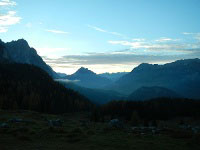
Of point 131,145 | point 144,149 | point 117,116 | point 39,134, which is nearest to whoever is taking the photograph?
point 144,149

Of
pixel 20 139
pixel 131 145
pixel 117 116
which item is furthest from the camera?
pixel 117 116

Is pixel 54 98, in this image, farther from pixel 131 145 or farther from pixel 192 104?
pixel 131 145

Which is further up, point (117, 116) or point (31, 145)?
point (31, 145)

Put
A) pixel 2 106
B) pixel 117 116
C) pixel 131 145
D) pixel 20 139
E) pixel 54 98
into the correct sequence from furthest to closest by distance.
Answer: pixel 54 98, pixel 117 116, pixel 2 106, pixel 20 139, pixel 131 145

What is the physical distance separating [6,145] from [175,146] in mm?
18772

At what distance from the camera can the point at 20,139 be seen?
29.2 metres

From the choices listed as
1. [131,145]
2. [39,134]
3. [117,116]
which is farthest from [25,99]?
[131,145]

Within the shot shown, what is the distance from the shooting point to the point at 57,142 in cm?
2811

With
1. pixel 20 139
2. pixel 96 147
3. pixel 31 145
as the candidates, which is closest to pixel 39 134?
pixel 20 139

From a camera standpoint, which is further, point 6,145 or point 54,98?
point 54,98

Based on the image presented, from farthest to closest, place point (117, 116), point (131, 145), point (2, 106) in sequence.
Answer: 1. point (117, 116)
2. point (2, 106)
3. point (131, 145)

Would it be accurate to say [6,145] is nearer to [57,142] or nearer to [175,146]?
[57,142]

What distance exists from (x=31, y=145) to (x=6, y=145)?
2644mm

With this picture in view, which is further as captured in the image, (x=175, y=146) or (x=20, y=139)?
(x=20, y=139)
